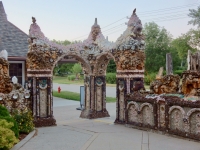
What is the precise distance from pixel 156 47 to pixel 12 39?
29.9 m

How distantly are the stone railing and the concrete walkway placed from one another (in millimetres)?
290

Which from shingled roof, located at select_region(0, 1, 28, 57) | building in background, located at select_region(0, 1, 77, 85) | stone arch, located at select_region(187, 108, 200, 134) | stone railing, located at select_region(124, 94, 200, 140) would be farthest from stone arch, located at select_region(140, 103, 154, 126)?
shingled roof, located at select_region(0, 1, 28, 57)

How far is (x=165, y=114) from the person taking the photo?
954cm

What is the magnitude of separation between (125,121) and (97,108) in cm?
256

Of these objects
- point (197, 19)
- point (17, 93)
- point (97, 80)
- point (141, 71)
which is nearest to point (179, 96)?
point (141, 71)

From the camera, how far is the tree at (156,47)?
4334 cm

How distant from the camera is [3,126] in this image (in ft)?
25.2

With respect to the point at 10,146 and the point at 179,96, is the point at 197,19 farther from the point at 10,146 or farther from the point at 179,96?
the point at 10,146

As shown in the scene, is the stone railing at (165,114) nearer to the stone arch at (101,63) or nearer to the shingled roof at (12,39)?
the stone arch at (101,63)

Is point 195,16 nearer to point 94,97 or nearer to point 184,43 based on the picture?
point 184,43

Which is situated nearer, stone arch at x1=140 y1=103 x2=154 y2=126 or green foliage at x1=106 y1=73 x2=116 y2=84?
stone arch at x1=140 y1=103 x2=154 y2=126

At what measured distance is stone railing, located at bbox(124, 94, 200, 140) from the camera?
867 cm

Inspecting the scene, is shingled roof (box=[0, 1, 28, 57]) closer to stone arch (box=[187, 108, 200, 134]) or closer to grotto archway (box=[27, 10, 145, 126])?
grotto archway (box=[27, 10, 145, 126])

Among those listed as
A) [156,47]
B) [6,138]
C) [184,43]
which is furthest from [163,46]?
[6,138]
